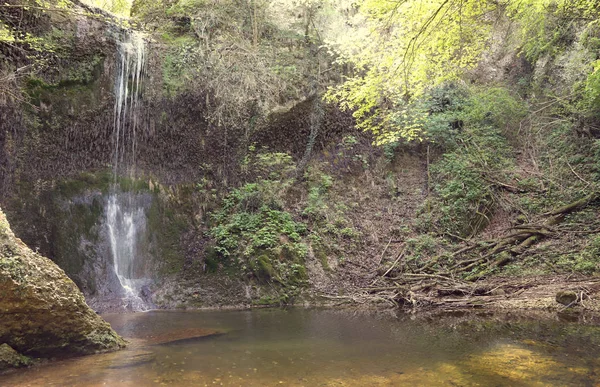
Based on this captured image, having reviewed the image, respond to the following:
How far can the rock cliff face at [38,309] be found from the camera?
4.07 meters

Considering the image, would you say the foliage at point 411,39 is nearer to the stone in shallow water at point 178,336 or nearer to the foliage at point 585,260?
the foliage at point 585,260

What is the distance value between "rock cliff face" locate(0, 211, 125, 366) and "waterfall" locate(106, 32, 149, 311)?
5.34 metres

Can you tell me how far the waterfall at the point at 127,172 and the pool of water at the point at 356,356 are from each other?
13.2ft

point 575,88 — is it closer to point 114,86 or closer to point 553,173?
point 553,173

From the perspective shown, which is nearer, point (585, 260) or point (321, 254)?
point (585, 260)

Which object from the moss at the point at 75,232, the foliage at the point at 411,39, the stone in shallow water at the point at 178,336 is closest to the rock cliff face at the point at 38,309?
the stone in shallow water at the point at 178,336

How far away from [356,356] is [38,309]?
371cm

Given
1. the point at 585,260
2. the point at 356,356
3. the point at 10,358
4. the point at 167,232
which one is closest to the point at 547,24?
the point at 585,260

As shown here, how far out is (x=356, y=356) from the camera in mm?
4617

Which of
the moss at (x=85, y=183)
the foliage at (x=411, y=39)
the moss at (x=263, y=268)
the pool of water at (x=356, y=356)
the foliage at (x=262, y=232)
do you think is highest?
the foliage at (x=411, y=39)

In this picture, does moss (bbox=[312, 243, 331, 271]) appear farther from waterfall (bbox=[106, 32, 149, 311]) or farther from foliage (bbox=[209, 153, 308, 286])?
waterfall (bbox=[106, 32, 149, 311])

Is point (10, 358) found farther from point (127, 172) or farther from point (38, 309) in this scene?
point (127, 172)

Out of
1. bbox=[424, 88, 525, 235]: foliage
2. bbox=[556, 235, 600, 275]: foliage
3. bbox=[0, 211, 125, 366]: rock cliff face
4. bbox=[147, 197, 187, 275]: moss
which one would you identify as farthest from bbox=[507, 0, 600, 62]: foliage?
bbox=[0, 211, 125, 366]: rock cliff face

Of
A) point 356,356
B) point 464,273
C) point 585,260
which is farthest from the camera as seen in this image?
point 464,273
